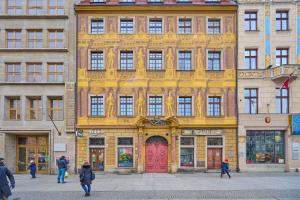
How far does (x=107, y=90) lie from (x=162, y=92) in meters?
4.60

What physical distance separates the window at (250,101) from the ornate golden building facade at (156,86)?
1.11 m

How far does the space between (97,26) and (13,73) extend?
8.19m

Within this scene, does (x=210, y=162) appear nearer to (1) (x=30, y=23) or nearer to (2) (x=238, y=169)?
(2) (x=238, y=169)

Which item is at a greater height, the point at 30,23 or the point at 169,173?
the point at 30,23

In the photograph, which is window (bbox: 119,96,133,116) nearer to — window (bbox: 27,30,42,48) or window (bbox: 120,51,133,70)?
window (bbox: 120,51,133,70)

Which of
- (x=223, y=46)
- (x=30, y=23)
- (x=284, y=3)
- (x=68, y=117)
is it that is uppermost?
(x=284, y=3)

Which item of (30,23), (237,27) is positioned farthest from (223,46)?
(30,23)

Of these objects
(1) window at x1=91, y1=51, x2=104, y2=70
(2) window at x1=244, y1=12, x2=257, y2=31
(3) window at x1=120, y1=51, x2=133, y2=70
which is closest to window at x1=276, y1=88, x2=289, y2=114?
(2) window at x1=244, y1=12, x2=257, y2=31

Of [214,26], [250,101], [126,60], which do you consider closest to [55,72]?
[126,60]

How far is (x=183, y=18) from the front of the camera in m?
29.5

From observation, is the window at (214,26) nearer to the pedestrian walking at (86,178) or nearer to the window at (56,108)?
the window at (56,108)

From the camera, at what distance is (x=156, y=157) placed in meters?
28.7

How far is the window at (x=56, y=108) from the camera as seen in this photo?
95.7 feet

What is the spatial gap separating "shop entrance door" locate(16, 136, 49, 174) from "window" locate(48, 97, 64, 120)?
216 cm
